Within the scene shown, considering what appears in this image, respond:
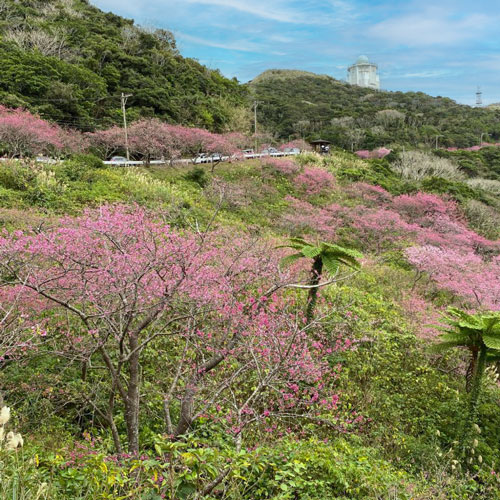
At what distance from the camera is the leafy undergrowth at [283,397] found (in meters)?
3.14

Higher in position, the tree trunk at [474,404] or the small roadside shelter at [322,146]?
the small roadside shelter at [322,146]

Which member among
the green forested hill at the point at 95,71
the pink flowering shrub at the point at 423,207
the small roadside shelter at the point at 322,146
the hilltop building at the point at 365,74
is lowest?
the pink flowering shrub at the point at 423,207

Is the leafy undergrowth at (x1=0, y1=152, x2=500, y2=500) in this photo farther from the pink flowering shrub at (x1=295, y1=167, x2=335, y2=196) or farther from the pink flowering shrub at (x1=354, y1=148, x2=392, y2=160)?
the pink flowering shrub at (x1=354, y1=148, x2=392, y2=160)

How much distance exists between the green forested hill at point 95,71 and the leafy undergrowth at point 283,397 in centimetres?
1235

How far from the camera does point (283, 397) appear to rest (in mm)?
5273

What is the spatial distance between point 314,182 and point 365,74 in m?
113

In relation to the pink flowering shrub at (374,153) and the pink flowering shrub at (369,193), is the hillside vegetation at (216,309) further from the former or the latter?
the pink flowering shrub at (374,153)

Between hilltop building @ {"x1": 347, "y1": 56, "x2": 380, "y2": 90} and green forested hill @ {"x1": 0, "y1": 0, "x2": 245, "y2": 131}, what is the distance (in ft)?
292

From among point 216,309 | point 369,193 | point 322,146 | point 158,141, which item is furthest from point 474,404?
point 322,146

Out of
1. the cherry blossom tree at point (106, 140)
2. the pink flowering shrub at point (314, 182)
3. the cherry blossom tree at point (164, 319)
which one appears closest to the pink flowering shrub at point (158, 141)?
the cherry blossom tree at point (106, 140)

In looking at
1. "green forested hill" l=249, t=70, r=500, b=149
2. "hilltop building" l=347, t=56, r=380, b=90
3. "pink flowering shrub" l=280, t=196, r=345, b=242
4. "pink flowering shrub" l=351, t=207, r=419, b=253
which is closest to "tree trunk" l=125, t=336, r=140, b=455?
"pink flowering shrub" l=280, t=196, r=345, b=242

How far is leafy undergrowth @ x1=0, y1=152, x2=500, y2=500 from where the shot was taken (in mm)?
3139

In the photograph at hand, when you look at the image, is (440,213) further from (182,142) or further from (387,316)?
(182,142)

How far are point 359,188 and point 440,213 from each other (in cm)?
633
